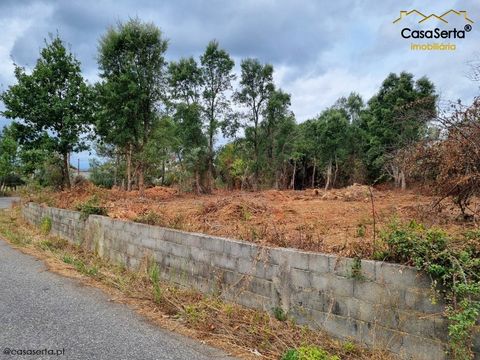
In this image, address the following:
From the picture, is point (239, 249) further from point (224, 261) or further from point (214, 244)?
point (214, 244)

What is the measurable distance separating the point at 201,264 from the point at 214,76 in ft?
54.6

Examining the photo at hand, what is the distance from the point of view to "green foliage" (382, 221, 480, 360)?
2637 millimetres

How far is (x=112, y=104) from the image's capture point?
13.9 m

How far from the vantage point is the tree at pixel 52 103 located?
1388cm

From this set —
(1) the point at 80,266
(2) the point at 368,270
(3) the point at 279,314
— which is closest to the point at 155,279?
(1) the point at 80,266

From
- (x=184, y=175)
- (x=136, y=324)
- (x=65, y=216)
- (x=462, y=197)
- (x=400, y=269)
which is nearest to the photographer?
(x=400, y=269)

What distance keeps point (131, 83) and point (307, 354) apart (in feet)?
40.5

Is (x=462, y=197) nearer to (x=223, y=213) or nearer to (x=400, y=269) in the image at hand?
(x=400, y=269)

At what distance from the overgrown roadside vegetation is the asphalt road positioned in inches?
7.9

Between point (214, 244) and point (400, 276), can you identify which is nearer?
point (400, 276)

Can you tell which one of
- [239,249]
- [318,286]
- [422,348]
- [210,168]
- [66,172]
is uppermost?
[210,168]

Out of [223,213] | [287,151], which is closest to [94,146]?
[223,213]

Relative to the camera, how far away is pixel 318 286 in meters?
3.70

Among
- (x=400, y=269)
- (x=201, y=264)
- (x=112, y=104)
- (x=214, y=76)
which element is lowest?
(x=201, y=264)
